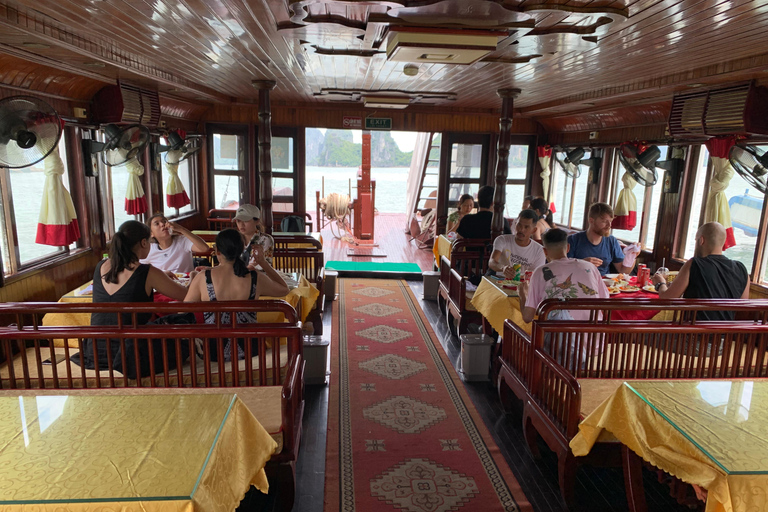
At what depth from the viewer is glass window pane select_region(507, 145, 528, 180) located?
9.94 metres

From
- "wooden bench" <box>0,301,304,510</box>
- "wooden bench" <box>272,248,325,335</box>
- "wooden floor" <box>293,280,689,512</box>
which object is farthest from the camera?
"wooden bench" <box>272,248,325,335</box>

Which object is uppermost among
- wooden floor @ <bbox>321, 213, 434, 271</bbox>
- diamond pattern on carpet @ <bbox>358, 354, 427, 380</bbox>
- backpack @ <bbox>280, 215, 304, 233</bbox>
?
backpack @ <bbox>280, 215, 304, 233</bbox>

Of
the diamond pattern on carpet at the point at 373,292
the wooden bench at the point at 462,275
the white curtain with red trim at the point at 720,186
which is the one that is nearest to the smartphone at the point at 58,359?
the wooden bench at the point at 462,275

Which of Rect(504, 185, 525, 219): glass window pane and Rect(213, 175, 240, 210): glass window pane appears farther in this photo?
Rect(504, 185, 525, 219): glass window pane

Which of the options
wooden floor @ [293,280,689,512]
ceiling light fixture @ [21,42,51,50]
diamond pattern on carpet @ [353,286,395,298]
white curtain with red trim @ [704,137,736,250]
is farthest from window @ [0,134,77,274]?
white curtain with red trim @ [704,137,736,250]

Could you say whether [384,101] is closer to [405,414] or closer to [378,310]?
[378,310]

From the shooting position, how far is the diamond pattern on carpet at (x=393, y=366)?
4.69 m

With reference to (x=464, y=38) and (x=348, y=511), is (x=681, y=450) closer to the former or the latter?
(x=348, y=511)

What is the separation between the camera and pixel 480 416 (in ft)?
13.1

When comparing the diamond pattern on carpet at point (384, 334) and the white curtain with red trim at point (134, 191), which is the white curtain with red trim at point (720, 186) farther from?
the white curtain with red trim at point (134, 191)

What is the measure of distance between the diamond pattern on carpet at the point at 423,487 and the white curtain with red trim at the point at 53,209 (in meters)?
3.89

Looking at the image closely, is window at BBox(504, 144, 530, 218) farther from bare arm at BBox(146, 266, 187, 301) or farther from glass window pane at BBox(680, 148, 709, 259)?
bare arm at BBox(146, 266, 187, 301)

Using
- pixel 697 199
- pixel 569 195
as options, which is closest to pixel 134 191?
pixel 697 199

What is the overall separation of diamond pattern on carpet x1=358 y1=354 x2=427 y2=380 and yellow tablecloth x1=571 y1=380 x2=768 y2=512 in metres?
2.18
